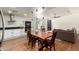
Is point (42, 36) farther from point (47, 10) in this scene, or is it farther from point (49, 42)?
point (47, 10)

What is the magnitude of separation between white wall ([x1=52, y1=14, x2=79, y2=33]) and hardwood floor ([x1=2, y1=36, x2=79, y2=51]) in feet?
0.78

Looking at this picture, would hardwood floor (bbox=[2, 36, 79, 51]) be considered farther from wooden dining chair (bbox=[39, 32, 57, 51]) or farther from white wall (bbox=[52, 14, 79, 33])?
white wall (bbox=[52, 14, 79, 33])

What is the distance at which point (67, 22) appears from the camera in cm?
183

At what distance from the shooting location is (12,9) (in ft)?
6.18

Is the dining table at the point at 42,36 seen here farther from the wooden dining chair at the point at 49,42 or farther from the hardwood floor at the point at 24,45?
the hardwood floor at the point at 24,45

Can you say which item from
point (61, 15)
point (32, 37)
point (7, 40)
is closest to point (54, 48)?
point (32, 37)

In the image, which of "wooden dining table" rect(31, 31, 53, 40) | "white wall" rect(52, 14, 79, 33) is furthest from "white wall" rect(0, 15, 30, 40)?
"white wall" rect(52, 14, 79, 33)

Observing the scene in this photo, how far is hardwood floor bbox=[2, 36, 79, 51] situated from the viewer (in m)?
1.85

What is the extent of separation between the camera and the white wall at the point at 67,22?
1823 mm

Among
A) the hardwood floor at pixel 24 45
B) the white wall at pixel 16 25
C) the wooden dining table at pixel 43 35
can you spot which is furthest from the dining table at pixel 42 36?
the white wall at pixel 16 25

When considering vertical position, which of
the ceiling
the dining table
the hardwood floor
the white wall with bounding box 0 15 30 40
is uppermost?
the ceiling

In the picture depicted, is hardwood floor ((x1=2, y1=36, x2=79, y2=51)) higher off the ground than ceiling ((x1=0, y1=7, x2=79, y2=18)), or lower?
lower
